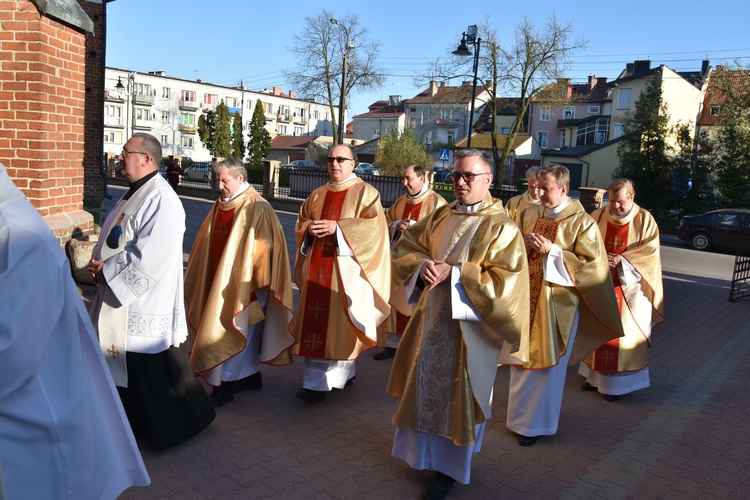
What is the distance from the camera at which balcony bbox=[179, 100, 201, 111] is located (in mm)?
70750

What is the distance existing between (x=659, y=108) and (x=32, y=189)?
25080 millimetres

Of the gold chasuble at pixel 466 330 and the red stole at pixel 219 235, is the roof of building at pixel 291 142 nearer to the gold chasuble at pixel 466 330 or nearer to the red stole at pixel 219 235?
the red stole at pixel 219 235

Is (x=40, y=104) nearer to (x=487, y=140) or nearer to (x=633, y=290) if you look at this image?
(x=633, y=290)

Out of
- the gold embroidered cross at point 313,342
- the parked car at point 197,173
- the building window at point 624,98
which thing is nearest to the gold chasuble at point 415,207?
the gold embroidered cross at point 313,342

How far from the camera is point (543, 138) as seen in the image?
60.8 meters

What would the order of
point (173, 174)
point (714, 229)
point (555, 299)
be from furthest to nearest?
point (173, 174) < point (714, 229) < point (555, 299)

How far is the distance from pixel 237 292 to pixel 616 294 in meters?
3.49

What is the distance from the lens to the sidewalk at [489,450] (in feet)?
13.0

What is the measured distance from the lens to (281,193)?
82.9 feet

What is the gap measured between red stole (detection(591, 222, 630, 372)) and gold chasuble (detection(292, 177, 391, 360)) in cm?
205

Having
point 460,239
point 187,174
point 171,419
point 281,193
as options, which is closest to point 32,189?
point 171,419

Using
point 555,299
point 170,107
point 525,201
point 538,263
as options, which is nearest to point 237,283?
point 538,263

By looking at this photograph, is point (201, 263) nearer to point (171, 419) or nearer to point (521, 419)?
point (171, 419)

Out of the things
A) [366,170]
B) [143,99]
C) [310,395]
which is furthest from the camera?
[143,99]
